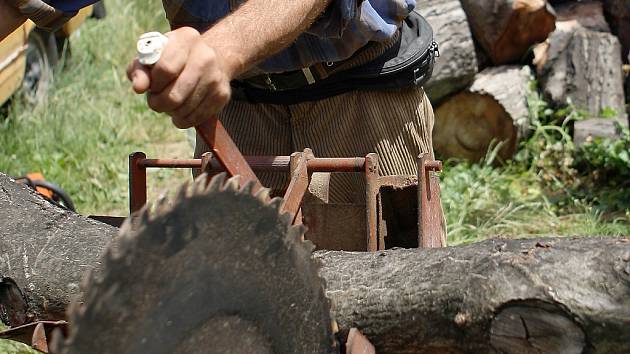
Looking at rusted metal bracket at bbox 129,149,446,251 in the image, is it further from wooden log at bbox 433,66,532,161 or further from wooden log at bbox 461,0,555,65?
wooden log at bbox 461,0,555,65

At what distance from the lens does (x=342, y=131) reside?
3.10m

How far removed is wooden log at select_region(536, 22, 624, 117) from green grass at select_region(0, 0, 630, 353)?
34 centimetres

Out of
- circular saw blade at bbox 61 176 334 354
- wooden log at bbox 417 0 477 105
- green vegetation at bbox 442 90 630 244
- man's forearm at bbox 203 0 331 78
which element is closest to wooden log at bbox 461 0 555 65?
wooden log at bbox 417 0 477 105

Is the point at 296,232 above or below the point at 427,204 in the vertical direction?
above

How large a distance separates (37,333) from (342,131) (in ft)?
4.59

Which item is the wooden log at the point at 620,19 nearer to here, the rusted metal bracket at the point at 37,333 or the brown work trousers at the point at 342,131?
the brown work trousers at the point at 342,131

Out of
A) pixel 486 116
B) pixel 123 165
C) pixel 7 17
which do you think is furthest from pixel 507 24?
pixel 7 17

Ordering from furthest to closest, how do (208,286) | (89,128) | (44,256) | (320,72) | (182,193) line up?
(89,128), (320,72), (44,256), (208,286), (182,193)

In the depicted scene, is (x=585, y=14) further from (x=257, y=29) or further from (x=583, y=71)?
(x=257, y=29)

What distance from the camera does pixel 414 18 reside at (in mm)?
3223

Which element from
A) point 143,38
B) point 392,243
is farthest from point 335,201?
point 143,38

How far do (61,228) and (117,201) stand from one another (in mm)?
3424

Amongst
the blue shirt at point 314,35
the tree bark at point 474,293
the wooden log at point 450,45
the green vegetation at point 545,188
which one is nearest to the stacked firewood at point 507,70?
the wooden log at point 450,45

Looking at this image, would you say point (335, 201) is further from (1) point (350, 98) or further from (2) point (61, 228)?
(2) point (61, 228)
